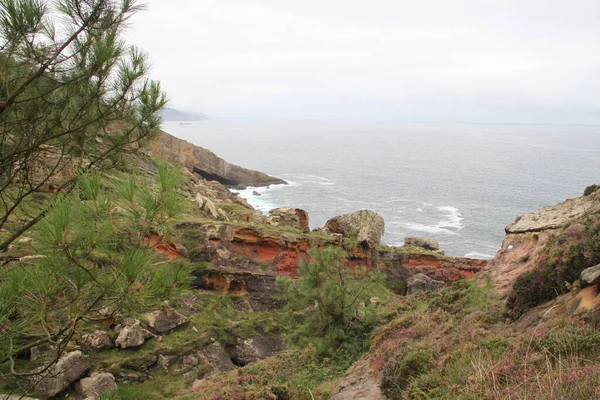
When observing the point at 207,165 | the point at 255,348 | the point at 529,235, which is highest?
the point at 529,235

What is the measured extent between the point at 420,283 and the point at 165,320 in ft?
65.5

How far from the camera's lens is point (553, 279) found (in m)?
10.4

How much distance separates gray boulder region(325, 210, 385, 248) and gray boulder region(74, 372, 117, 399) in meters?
21.5

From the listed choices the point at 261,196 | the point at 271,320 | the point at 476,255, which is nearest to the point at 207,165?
the point at 261,196

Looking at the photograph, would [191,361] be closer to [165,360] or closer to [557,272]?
[165,360]

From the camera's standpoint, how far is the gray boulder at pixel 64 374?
1302cm

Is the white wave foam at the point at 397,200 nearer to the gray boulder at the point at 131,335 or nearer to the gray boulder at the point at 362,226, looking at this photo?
the gray boulder at the point at 362,226

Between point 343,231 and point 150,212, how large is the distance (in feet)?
98.4

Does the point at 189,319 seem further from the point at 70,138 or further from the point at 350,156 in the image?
the point at 350,156

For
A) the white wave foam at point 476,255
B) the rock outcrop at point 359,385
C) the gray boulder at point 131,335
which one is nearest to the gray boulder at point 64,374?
the gray boulder at point 131,335

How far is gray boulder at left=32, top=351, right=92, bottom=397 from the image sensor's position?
42.7ft

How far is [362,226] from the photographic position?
33594mm

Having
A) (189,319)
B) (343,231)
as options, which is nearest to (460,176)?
(343,231)

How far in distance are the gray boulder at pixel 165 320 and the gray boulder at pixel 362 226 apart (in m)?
16.7
